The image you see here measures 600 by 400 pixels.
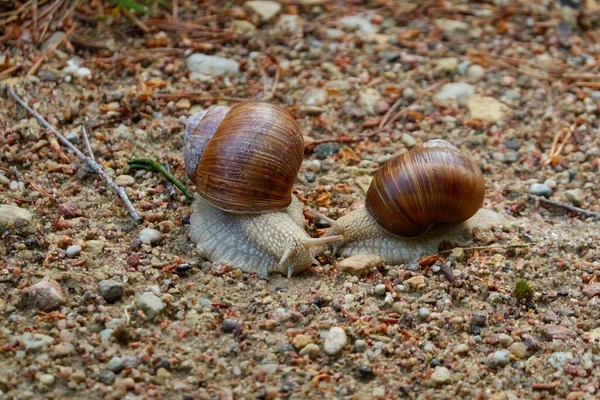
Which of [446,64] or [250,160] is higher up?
[250,160]

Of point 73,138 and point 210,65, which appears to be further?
point 210,65

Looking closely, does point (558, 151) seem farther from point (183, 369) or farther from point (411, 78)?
point (183, 369)

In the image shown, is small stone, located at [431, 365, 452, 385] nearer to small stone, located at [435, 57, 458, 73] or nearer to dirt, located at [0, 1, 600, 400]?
dirt, located at [0, 1, 600, 400]

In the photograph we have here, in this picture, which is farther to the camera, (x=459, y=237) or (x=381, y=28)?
(x=381, y=28)

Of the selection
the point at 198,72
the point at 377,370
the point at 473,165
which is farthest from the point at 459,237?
the point at 198,72

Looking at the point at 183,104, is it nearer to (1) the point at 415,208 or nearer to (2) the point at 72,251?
(2) the point at 72,251

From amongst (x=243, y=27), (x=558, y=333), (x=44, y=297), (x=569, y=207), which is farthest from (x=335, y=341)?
(x=243, y=27)

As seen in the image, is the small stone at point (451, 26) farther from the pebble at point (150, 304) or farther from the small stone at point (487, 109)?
the pebble at point (150, 304)

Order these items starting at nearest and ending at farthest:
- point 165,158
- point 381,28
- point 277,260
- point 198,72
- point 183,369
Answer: point 183,369, point 277,260, point 165,158, point 198,72, point 381,28
